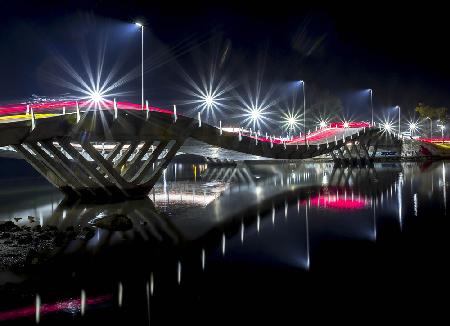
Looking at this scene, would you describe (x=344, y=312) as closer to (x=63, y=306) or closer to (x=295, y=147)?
(x=63, y=306)

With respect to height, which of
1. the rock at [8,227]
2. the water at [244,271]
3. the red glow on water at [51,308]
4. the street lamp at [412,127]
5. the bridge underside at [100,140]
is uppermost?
the street lamp at [412,127]

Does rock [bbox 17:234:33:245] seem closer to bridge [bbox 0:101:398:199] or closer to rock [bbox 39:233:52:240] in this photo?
rock [bbox 39:233:52:240]

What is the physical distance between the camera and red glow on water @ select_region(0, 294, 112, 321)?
7.64 m

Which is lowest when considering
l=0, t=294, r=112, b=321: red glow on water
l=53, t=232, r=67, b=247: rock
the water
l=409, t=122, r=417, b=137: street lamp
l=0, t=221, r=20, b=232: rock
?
l=0, t=294, r=112, b=321: red glow on water

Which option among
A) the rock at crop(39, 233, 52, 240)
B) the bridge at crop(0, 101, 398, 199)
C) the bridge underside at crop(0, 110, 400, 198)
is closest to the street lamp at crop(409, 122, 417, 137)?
the bridge at crop(0, 101, 398, 199)

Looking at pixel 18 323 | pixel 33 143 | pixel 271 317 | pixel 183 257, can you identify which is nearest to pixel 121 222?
pixel 183 257

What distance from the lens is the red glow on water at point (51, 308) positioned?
7.64m

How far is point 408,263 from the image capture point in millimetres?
10336

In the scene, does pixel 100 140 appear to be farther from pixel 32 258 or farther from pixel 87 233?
pixel 32 258

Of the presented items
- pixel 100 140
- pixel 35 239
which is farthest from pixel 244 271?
pixel 100 140

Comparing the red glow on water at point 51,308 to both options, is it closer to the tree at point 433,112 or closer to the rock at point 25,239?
the rock at point 25,239

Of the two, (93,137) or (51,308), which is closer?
(51,308)

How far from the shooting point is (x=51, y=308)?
802 centimetres

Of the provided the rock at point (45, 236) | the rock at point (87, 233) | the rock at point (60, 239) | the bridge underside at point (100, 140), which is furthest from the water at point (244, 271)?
the bridge underside at point (100, 140)
